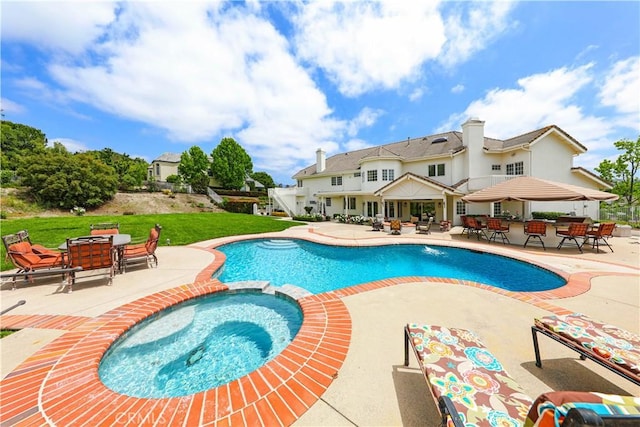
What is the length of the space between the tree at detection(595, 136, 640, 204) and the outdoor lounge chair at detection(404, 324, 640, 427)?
34.3 metres

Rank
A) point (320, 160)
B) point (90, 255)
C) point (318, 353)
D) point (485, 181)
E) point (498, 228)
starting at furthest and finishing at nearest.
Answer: point (320, 160) < point (485, 181) < point (498, 228) < point (90, 255) < point (318, 353)

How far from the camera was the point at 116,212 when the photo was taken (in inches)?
927

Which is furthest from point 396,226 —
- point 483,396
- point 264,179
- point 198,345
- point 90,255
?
point 264,179

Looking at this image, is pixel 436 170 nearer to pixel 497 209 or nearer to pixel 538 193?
pixel 497 209

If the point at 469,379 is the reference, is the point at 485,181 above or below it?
above

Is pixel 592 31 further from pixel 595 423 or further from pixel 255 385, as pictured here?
pixel 255 385

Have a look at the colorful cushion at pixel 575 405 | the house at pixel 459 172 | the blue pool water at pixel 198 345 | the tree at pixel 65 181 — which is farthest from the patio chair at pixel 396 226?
the tree at pixel 65 181

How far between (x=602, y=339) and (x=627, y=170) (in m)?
34.8

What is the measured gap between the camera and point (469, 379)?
203 centimetres

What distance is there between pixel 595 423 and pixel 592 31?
1729 centimetres

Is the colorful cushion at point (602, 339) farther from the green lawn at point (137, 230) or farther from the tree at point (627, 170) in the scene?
the tree at point (627, 170)

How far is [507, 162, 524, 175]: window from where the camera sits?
734 inches

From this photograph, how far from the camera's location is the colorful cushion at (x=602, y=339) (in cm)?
220

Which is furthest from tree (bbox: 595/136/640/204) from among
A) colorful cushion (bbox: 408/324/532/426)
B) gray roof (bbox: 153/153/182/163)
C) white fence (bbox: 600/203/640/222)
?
gray roof (bbox: 153/153/182/163)
